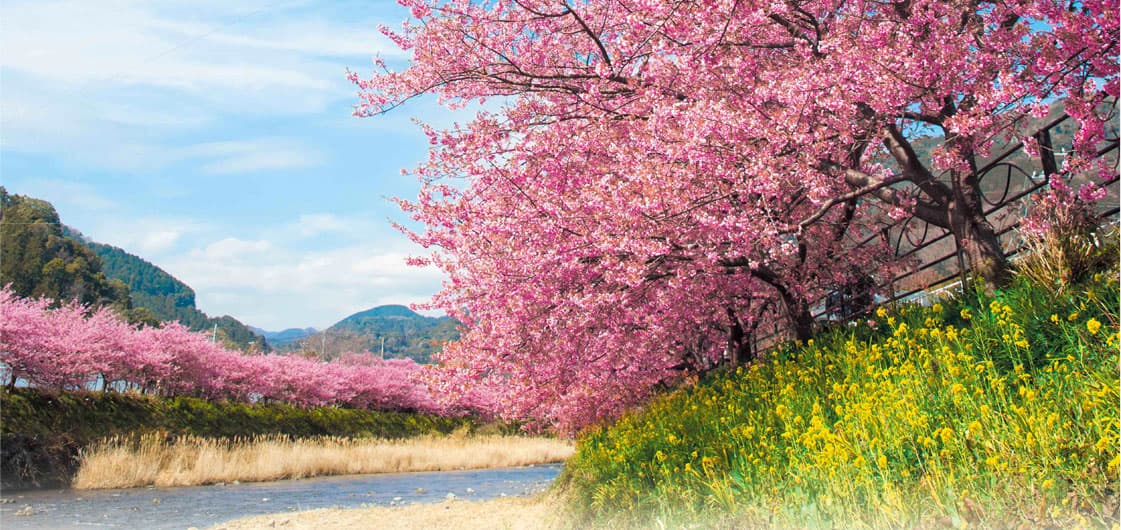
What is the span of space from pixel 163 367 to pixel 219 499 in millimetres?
13547

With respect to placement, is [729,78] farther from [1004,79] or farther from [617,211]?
[1004,79]

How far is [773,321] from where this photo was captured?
43.1ft

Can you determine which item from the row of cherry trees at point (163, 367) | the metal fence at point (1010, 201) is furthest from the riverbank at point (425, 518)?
the metal fence at point (1010, 201)

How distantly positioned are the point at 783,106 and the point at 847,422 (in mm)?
3491

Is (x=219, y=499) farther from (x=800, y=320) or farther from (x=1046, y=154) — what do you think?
(x=1046, y=154)

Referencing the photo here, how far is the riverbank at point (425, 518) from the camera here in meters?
11.1

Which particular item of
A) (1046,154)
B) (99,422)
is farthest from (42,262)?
(1046,154)

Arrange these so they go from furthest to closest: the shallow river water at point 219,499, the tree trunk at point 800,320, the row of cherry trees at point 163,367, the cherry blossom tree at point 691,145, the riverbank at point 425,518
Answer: the row of cherry trees at point 163,367 < the shallow river water at point 219,499 < the riverbank at point 425,518 < the tree trunk at point 800,320 < the cherry blossom tree at point 691,145

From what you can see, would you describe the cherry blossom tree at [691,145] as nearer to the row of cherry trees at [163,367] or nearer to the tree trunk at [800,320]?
the tree trunk at [800,320]

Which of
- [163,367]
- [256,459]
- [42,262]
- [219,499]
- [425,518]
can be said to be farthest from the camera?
[42,262]

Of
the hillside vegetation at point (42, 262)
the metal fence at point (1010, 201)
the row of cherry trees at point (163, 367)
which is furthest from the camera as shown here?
the hillside vegetation at point (42, 262)

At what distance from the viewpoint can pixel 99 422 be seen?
2306 cm

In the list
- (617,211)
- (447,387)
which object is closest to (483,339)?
(447,387)

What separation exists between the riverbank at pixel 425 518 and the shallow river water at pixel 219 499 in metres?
1.41
